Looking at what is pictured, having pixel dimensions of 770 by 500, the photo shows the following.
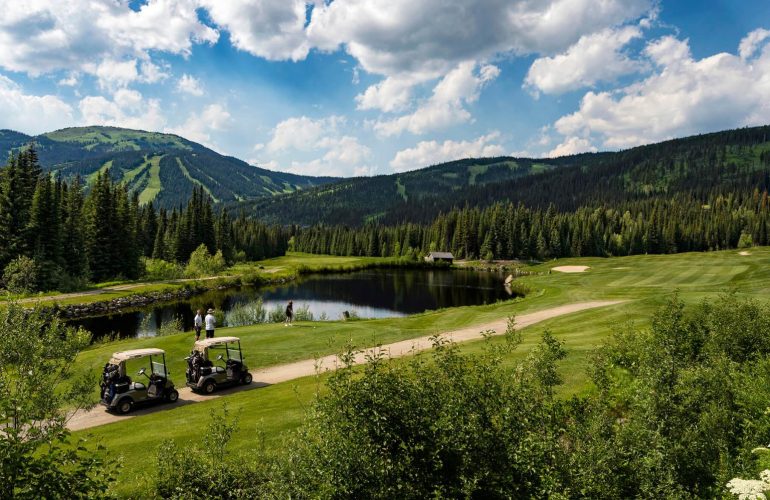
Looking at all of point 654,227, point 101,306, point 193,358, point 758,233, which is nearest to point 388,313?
point 101,306

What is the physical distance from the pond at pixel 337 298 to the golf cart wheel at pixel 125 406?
24.3 m

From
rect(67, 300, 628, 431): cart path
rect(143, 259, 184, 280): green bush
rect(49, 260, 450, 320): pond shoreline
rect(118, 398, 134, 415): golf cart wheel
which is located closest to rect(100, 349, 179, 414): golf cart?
rect(118, 398, 134, 415): golf cart wheel

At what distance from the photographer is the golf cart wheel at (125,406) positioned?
19594 mm

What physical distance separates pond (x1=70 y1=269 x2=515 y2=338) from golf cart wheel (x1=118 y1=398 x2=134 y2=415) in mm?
24286

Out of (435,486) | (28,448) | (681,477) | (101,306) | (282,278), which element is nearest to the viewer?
(28,448)

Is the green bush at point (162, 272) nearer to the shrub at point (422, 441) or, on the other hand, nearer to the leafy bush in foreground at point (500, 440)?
the leafy bush in foreground at point (500, 440)

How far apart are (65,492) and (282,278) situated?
323ft

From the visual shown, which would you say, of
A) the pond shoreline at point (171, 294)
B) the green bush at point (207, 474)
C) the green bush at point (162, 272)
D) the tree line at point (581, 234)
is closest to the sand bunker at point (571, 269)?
the tree line at point (581, 234)

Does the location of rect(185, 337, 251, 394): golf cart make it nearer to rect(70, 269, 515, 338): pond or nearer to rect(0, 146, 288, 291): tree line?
rect(70, 269, 515, 338): pond

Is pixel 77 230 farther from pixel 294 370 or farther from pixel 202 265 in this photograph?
pixel 294 370

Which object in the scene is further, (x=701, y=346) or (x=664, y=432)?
(x=701, y=346)

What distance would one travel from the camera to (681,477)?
9898 mm

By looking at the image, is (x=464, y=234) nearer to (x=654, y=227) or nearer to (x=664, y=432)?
(x=654, y=227)

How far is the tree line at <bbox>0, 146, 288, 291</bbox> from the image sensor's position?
64.1m
